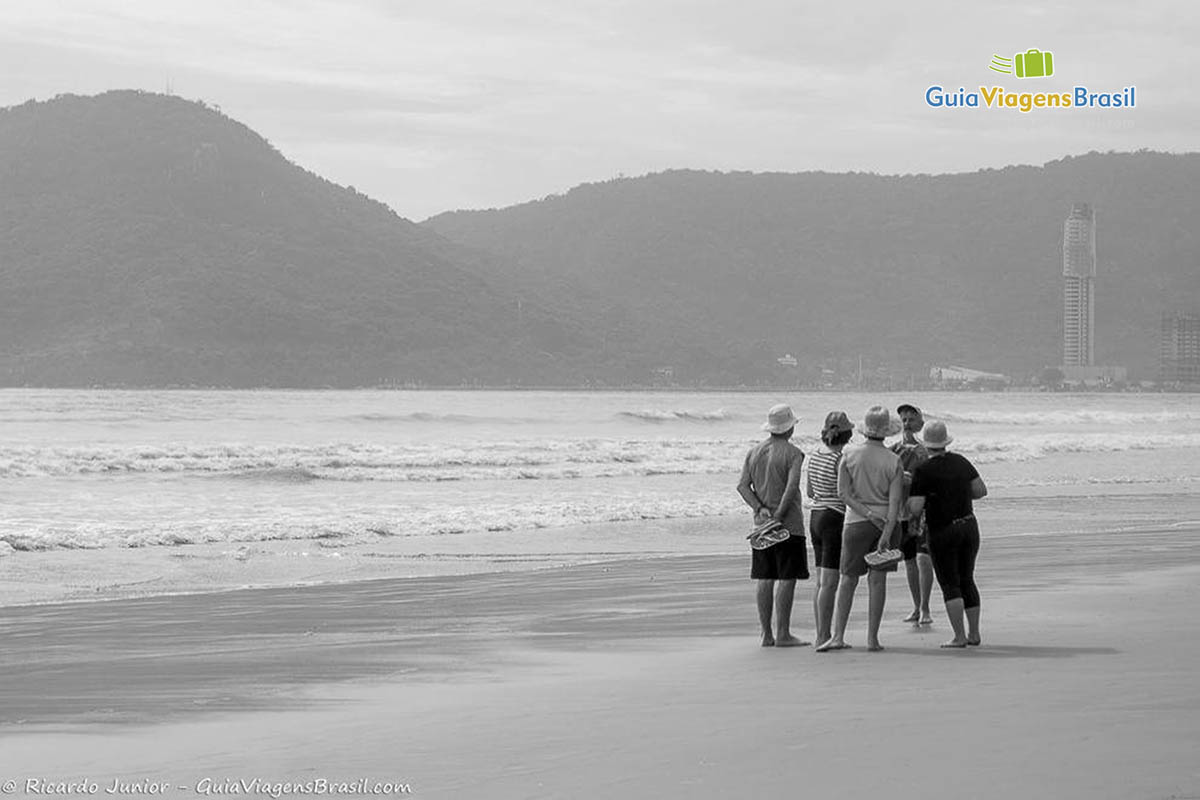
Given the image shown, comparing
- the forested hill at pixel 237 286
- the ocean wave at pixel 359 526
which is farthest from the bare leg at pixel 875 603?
the forested hill at pixel 237 286

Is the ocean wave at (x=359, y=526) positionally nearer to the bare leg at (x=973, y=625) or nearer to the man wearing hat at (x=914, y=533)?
the man wearing hat at (x=914, y=533)

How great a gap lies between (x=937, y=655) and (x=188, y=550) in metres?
11.0

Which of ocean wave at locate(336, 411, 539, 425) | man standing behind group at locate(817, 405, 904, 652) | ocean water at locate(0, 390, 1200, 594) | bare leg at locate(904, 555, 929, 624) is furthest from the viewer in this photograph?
ocean wave at locate(336, 411, 539, 425)

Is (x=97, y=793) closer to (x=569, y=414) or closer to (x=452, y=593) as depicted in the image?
(x=452, y=593)

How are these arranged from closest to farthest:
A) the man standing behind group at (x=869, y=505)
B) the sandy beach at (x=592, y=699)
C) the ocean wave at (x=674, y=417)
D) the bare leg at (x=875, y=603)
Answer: the sandy beach at (x=592, y=699), the man standing behind group at (x=869, y=505), the bare leg at (x=875, y=603), the ocean wave at (x=674, y=417)

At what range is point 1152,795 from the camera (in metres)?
6.35

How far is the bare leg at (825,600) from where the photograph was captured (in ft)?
34.6

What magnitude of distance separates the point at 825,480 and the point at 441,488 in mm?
21286

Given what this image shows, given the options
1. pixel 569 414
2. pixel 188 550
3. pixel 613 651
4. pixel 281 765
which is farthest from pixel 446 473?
pixel 569 414

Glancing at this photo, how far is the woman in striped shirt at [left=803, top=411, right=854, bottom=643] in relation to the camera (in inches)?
412

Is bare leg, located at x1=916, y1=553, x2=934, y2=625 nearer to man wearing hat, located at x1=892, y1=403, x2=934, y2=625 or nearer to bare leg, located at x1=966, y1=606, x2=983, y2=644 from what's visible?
man wearing hat, located at x1=892, y1=403, x2=934, y2=625

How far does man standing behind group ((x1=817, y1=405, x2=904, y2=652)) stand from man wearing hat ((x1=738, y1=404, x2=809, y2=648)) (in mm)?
319

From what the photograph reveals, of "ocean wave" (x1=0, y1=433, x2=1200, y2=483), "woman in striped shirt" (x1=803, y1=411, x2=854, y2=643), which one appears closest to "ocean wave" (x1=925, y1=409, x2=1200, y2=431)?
"ocean wave" (x1=0, y1=433, x2=1200, y2=483)

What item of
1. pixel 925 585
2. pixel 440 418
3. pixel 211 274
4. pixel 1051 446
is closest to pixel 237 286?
pixel 211 274
